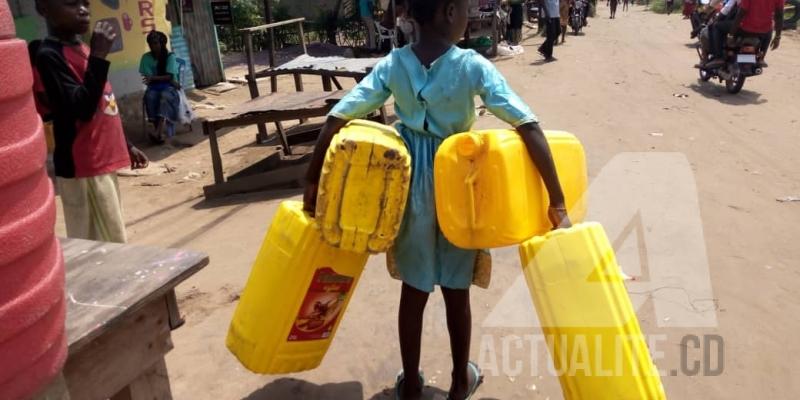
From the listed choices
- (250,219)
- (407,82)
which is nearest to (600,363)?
(407,82)

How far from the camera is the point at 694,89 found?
8859 millimetres

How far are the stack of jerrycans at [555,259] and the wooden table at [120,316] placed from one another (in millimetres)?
801

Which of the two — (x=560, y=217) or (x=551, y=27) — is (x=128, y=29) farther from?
(x=560, y=217)

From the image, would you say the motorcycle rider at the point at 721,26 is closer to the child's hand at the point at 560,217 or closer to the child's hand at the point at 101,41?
the child's hand at the point at 560,217

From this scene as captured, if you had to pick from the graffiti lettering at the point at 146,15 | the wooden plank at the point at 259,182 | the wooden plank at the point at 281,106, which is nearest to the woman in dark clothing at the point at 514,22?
the graffiti lettering at the point at 146,15

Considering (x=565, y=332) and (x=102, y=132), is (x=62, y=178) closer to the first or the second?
(x=102, y=132)

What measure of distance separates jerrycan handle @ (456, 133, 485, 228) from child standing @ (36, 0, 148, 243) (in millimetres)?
1617

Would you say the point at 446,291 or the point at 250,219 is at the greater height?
the point at 446,291

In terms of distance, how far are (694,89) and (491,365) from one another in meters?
7.63

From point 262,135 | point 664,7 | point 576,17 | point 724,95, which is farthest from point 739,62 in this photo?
point 664,7

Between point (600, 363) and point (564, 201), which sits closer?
point (600, 363)

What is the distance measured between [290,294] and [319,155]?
0.48m

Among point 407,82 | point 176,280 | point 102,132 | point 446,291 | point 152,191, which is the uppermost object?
point 407,82

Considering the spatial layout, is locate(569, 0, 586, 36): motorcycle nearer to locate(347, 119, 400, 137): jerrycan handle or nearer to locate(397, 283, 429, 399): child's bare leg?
locate(397, 283, 429, 399): child's bare leg
